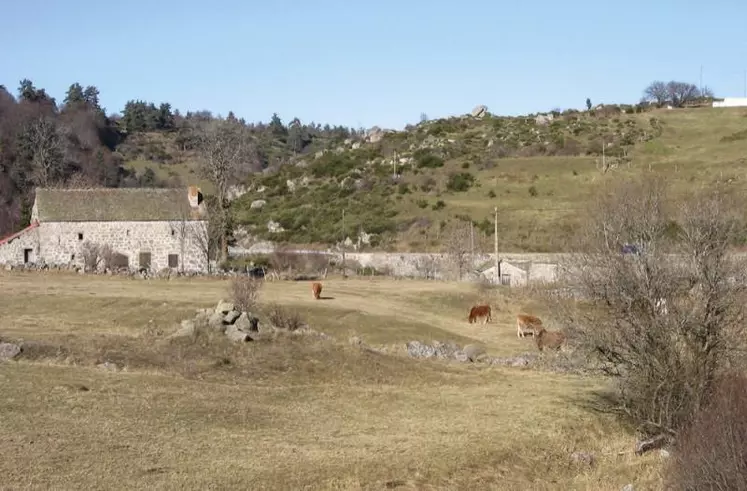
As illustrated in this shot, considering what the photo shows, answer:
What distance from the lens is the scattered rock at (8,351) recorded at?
23.3 meters

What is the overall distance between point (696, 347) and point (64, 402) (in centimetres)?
1327

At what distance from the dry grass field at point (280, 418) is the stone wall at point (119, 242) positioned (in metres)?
26.8

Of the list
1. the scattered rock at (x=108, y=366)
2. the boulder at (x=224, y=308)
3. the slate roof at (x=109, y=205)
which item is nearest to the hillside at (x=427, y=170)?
the slate roof at (x=109, y=205)

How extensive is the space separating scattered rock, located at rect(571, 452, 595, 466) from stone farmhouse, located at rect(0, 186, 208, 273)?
44722 mm

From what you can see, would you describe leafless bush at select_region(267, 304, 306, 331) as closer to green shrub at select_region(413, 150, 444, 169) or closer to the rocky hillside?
the rocky hillside

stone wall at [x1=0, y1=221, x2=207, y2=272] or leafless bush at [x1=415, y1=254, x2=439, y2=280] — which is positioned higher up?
stone wall at [x1=0, y1=221, x2=207, y2=272]

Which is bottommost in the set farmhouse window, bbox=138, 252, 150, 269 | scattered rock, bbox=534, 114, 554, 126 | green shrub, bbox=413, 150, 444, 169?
farmhouse window, bbox=138, 252, 150, 269

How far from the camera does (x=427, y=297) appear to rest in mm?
46531

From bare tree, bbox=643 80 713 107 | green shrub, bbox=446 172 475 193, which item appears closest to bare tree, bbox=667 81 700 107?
bare tree, bbox=643 80 713 107

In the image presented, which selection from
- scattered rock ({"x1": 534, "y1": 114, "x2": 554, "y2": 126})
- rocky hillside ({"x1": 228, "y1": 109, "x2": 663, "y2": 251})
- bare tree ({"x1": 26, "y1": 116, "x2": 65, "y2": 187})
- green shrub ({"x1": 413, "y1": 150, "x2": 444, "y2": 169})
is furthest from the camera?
scattered rock ({"x1": 534, "y1": 114, "x2": 554, "y2": 126})

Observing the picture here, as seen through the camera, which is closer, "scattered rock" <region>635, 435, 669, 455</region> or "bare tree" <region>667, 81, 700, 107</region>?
"scattered rock" <region>635, 435, 669, 455</region>

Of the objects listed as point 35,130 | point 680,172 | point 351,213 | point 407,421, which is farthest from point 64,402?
point 35,130

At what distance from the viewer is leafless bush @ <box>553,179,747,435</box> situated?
18109 mm

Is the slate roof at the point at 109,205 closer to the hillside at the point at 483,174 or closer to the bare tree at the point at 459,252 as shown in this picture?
the bare tree at the point at 459,252
